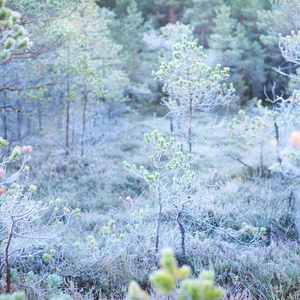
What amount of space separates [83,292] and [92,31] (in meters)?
12.0

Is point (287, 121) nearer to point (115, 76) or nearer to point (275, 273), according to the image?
point (275, 273)

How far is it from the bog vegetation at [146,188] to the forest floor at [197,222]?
29 millimetres

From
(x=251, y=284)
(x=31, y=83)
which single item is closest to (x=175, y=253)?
(x=251, y=284)

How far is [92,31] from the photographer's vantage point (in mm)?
12836

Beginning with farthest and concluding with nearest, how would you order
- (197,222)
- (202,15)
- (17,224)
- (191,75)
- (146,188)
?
(202,15)
(146,188)
(191,75)
(197,222)
(17,224)

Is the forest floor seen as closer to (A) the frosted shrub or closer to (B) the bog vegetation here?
(B) the bog vegetation

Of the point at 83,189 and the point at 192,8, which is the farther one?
the point at 192,8

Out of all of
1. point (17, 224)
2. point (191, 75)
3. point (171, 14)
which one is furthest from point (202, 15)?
point (17, 224)

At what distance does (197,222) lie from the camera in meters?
4.88

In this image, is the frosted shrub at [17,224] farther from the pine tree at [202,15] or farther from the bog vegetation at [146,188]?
the pine tree at [202,15]

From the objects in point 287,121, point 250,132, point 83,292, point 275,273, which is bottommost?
point 83,292

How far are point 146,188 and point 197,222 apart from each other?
106 inches

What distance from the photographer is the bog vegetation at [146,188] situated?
10.1ft

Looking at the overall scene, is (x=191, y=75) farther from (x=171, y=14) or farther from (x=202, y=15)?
(x=171, y=14)
